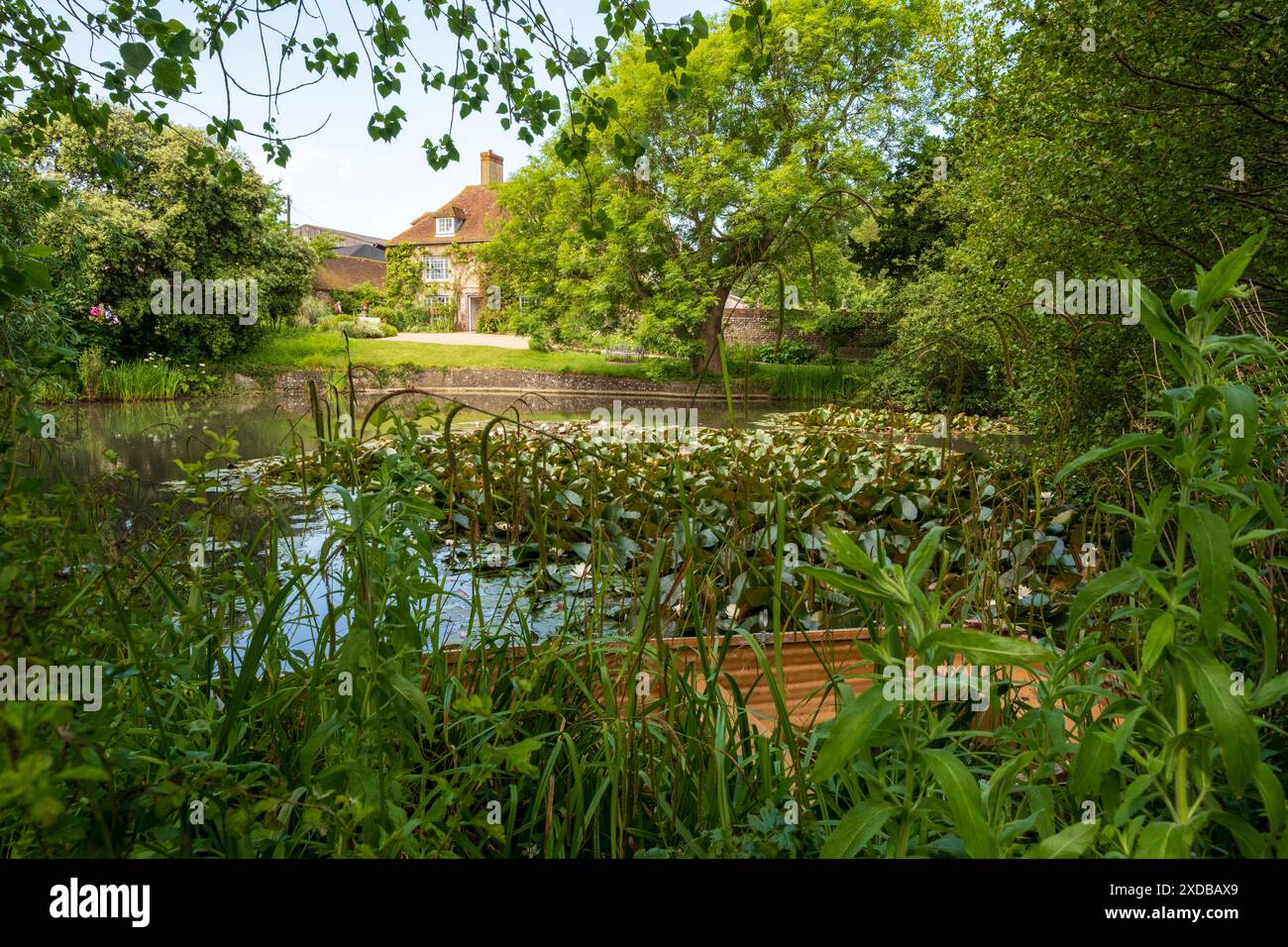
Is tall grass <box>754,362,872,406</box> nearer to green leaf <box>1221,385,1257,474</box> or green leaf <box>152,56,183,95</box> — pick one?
green leaf <box>152,56,183,95</box>

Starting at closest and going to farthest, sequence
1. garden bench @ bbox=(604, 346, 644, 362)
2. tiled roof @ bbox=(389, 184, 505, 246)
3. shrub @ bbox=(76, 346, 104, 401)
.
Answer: shrub @ bbox=(76, 346, 104, 401) < garden bench @ bbox=(604, 346, 644, 362) < tiled roof @ bbox=(389, 184, 505, 246)

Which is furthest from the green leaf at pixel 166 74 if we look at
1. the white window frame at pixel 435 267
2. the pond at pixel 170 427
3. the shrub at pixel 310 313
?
the white window frame at pixel 435 267

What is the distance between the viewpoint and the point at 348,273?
3647 cm

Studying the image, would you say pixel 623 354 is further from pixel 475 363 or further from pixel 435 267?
pixel 435 267

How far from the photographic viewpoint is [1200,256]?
401 cm

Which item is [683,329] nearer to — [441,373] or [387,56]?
[441,373]

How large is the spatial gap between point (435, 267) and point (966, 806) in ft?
110

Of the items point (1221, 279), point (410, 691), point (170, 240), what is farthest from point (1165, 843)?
point (170, 240)

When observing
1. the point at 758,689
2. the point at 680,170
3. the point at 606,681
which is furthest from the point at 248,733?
the point at 680,170

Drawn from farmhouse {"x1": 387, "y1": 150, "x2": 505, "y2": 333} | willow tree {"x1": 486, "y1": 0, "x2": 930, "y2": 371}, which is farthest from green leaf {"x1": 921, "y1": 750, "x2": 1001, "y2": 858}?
farmhouse {"x1": 387, "y1": 150, "x2": 505, "y2": 333}

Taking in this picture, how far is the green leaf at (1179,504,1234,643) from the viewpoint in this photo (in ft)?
2.42

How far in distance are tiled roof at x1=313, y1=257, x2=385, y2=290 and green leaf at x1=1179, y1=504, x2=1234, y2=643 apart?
3426 cm

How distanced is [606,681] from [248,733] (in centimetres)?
65

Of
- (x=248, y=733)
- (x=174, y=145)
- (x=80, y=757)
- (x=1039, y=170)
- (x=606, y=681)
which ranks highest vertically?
(x=174, y=145)
